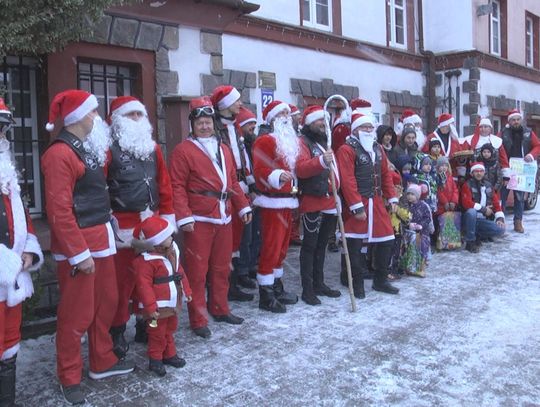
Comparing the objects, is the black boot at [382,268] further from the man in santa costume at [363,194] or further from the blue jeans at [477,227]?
the blue jeans at [477,227]

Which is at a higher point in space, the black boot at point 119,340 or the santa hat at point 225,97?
the santa hat at point 225,97

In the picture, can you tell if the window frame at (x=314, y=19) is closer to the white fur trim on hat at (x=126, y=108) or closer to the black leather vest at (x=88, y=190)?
the white fur trim on hat at (x=126, y=108)

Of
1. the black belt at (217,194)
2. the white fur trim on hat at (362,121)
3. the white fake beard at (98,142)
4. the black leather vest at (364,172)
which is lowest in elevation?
the black belt at (217,194)

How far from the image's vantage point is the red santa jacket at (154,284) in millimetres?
3883

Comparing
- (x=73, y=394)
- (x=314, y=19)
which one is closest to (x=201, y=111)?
(x=73, y=394)

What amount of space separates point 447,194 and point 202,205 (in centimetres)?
421

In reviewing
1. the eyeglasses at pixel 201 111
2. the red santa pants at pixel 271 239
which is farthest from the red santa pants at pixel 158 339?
the eyeglasses at pixel 201 111

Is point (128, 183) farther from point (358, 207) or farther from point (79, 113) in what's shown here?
point (358, 207)

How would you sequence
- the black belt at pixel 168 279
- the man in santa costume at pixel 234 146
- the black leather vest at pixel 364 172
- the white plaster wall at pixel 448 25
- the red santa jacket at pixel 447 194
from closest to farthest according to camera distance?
the black belt at pixel 168 279, the man in santa costume at pixel 234 146, the black leather vest at pixel 364 172, the red santa jacket at pixel 447 194, the white plaster wall at pixel 448 25

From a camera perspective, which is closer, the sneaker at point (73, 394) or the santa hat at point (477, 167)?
the sneaker at point (73, 394)

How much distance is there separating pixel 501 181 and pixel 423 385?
6.04 meters

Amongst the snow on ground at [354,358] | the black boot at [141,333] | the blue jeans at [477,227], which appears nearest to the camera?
the snow on ground at [354,358]

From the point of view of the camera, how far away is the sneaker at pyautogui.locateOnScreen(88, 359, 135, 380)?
394cm

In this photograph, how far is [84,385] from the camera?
3.87 metres
